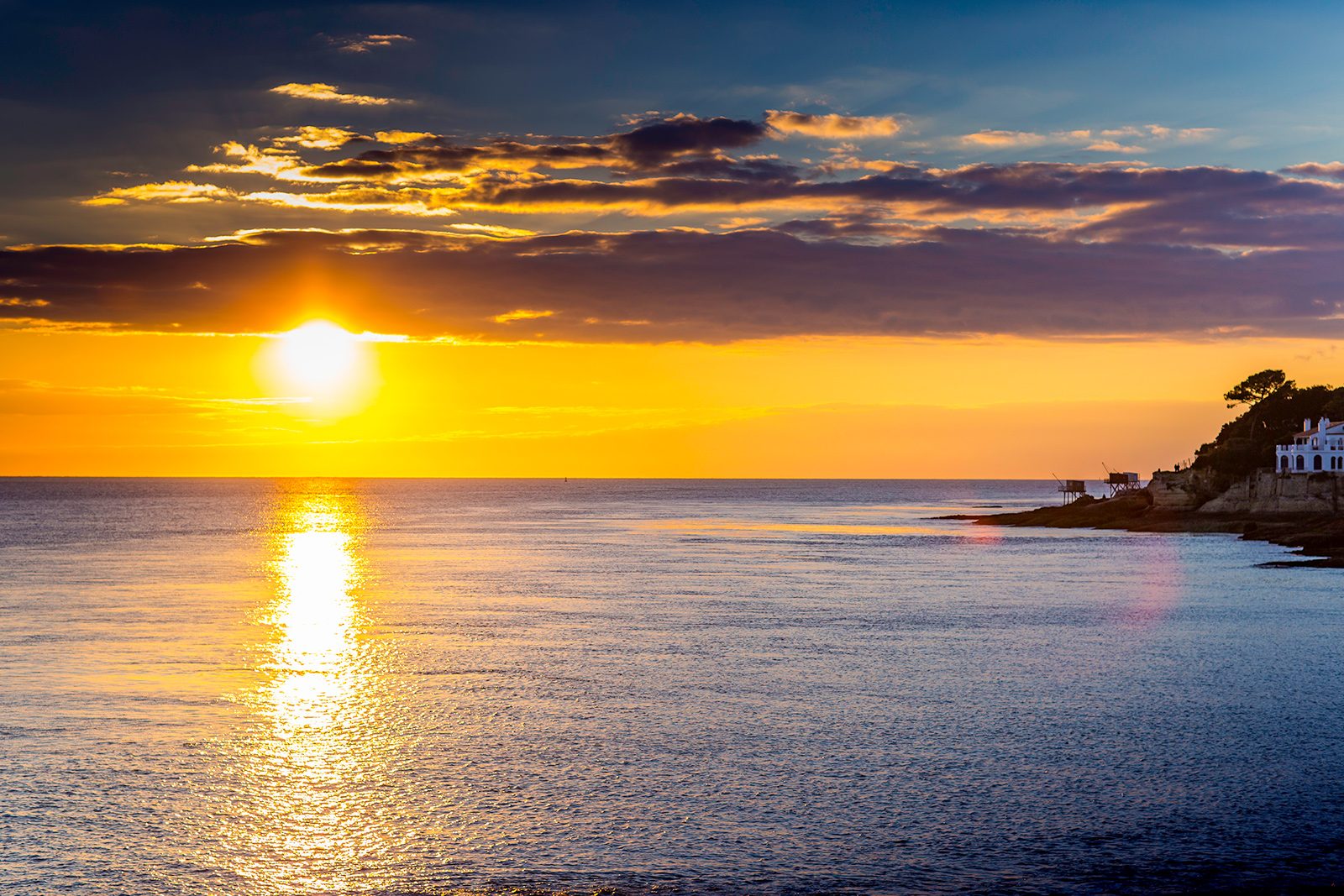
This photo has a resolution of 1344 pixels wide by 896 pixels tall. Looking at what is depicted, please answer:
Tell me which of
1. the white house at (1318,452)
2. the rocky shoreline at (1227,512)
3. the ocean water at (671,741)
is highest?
the white house at (1318,452)

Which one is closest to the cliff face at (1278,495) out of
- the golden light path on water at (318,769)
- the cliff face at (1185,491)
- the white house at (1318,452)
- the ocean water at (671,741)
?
the cliff face at (1185,491)

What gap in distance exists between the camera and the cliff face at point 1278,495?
390 feet

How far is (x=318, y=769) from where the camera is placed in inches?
1037

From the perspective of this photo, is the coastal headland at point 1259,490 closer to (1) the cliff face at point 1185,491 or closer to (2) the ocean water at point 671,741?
(1) the cliff face at point 1185,491

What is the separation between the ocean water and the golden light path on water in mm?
104

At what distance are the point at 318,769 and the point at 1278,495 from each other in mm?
120081

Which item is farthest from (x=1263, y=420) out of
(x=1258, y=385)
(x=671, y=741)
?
(x=671, y=741)

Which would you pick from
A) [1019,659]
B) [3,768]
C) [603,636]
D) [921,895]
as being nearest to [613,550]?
[603,636]

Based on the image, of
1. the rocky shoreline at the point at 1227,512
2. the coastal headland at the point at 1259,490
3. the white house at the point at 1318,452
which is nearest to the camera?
the rocky shoreline at the point at 1227,512

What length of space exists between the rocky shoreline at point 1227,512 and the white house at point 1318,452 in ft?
22.9

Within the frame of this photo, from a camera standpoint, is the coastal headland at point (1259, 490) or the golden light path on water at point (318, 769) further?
the coastal headland at point (1259, 490)

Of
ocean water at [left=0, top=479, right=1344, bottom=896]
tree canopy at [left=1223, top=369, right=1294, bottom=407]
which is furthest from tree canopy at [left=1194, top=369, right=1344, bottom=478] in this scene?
ocean water at [left=0, top=479, right=1344, bottom=896]

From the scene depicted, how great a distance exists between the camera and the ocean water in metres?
20.2

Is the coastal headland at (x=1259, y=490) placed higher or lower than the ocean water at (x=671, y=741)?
higher
